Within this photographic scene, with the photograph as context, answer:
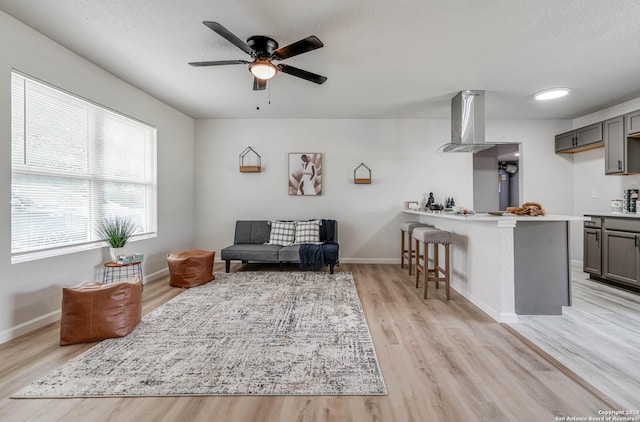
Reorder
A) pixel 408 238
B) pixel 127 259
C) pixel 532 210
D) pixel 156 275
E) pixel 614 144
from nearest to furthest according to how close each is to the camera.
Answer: pixel 532 210, pixel 127 259, pixel 614 144, pixel 156 275, pixel 408 238

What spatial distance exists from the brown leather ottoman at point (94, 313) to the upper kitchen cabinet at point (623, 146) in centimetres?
608

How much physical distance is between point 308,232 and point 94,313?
2875mm

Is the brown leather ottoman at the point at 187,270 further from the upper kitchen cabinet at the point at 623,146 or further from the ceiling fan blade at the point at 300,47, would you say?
the upper kitchen cabinet at the point at 623,146

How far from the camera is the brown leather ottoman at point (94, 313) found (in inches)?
82.4

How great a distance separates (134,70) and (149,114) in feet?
2.77

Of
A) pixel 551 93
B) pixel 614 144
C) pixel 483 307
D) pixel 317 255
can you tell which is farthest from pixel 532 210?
pixel 317 255

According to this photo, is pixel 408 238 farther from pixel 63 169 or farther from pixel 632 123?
pixel 63 169

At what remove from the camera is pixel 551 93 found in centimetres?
358

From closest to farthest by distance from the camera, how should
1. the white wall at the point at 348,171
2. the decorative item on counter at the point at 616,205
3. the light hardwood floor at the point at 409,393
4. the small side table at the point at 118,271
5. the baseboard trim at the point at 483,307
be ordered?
the light hardwood floor at the point at 409,393
the baseboard trim at the point at 483,307
the small side table at the point at 118,271
the decorative item on counter at the point at 616,205
the white wall at the point at 348,171

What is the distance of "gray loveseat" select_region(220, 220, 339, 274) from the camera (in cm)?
411

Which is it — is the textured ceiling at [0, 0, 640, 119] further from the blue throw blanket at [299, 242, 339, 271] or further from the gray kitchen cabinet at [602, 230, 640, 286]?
the blue throw blanket at [299, 242, 339, 271]

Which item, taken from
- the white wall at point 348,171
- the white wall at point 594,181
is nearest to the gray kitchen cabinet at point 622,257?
the white wall at point 594,181

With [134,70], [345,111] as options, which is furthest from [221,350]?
[345,111]

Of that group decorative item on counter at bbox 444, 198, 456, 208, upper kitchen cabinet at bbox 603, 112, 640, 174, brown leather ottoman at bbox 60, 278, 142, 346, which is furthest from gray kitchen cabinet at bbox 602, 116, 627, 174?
brown leather ottoman at bbox 60, 278, 142, 346
